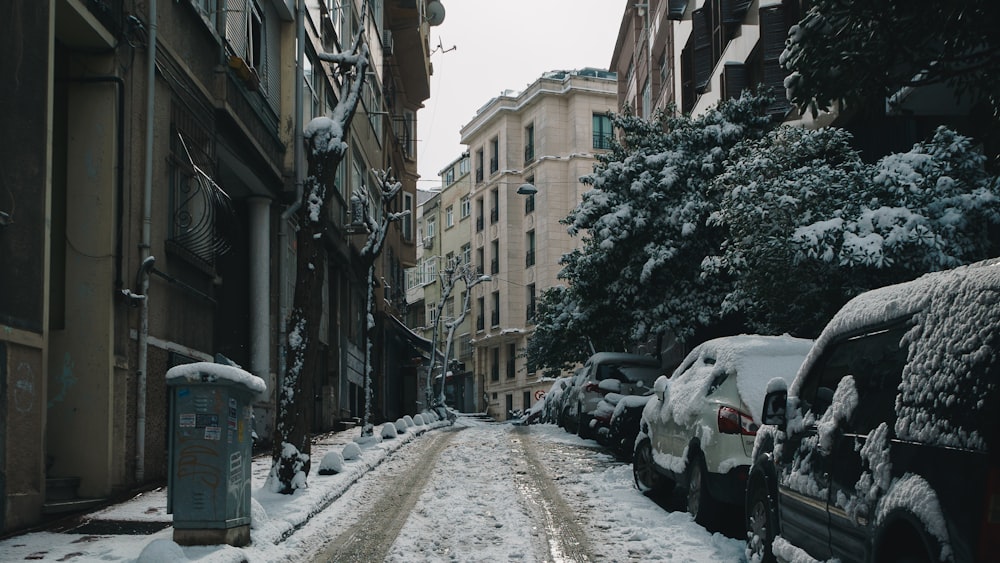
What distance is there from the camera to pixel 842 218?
14117mm

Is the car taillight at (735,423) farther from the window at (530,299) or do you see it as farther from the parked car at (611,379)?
the window at (530,299)

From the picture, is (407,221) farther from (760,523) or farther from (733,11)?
(760,523)

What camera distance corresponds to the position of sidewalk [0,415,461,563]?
759 cm

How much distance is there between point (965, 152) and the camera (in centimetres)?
1423

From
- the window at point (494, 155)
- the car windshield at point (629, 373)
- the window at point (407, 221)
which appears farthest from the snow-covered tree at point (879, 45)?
the window at point (494, 155)

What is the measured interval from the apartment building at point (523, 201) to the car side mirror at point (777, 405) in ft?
183

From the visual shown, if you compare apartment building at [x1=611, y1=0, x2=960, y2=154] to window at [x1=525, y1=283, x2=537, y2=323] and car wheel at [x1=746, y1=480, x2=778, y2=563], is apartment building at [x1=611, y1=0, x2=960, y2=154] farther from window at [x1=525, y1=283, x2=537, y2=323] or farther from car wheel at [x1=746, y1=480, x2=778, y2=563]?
window at [x1=525, y1=283, x2=537, y2=323]

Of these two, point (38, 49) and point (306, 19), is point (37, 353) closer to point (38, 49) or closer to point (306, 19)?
point (38, 49)

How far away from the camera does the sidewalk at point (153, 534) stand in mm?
7586

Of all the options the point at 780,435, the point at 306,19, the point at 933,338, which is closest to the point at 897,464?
the point at 933,338

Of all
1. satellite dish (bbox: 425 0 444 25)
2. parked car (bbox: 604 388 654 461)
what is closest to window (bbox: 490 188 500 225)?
satellite dish (bbox: 425 0 444 25)

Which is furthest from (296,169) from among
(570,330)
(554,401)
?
(554,401)

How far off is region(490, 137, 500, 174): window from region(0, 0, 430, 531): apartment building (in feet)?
163

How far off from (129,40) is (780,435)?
8.79 m
